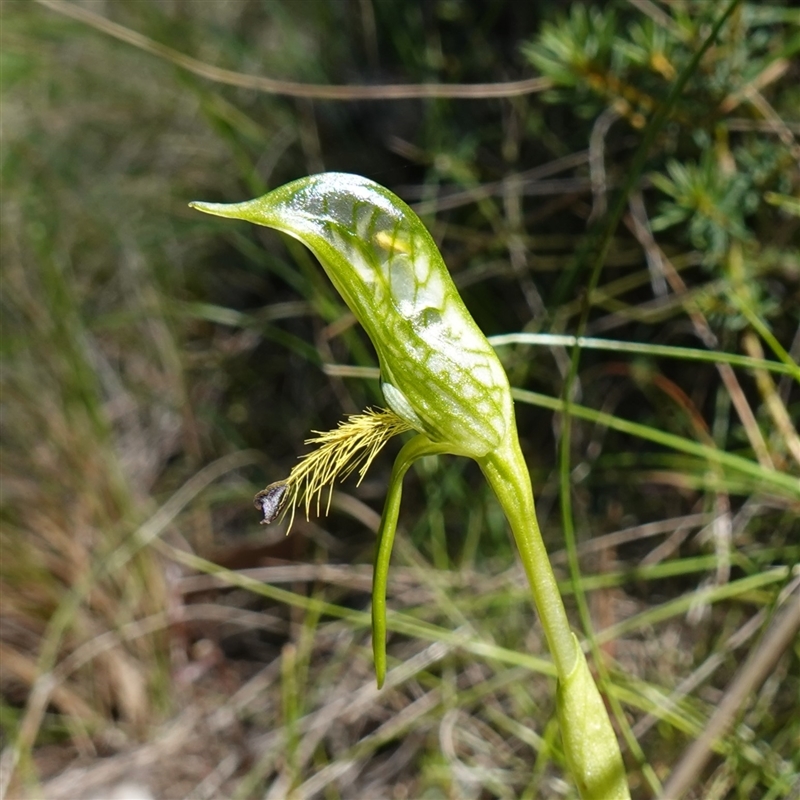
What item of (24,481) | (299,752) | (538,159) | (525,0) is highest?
(525,0)

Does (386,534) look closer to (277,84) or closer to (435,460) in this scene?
(435,460)

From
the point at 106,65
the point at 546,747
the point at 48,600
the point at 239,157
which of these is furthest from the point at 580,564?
the point at 106,65

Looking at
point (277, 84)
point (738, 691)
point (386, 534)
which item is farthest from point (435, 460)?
point (738, 691)

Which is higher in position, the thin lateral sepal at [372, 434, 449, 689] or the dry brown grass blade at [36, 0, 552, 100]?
the dry brown grass blade at [36, 0, 552, 100]

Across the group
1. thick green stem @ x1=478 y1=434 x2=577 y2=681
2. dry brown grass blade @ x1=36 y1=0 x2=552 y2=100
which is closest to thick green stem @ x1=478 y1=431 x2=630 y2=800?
thick green stem @ x1=478 y1=434 x2=577 y2=681

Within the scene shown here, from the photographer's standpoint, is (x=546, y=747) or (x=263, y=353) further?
(x=263, y=353)

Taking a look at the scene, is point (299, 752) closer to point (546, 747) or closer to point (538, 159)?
point (546, 747)

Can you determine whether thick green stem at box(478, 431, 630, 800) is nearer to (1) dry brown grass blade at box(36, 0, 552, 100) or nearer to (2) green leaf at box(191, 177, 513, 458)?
(2) green leaf at box(191, 177, 513, 458)
